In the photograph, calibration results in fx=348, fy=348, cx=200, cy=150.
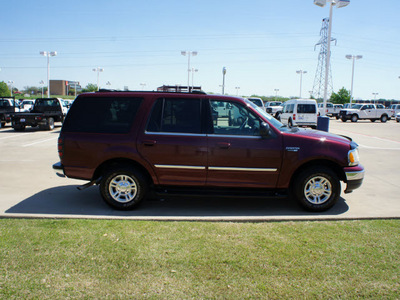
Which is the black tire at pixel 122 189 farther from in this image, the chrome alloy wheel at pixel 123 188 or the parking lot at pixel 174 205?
the parking lot at pixel 174 205

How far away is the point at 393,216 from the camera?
5.05m

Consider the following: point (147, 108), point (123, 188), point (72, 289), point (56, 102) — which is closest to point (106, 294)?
point (72, 289)

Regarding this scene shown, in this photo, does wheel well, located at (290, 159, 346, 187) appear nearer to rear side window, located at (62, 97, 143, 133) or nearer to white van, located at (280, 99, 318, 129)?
rear side window, located at (62, 97, 143, 133)

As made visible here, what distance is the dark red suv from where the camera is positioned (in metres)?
5.28

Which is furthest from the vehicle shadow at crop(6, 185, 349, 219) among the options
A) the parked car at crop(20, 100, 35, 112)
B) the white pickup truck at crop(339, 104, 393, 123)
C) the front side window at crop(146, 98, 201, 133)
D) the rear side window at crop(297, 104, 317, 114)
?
the white pickup truck at crop(339, 104, 393, 123)

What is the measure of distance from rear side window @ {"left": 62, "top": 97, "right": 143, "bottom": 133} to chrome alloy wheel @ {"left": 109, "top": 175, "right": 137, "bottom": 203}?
0.77 meters

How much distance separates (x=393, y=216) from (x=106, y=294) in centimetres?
417

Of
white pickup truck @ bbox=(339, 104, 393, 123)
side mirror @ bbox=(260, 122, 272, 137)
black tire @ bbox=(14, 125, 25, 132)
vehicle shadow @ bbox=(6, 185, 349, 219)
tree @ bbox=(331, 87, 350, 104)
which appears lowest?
vehicle shadow @ bbox=(6, 185, 349, 219)

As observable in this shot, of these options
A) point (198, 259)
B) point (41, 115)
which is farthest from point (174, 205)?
point (41, 115)

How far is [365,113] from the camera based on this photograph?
119ft

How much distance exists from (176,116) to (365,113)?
117 feet

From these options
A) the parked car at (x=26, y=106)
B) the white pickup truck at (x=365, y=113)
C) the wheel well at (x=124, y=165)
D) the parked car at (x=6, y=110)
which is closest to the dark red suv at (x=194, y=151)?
the wheel well at (x=124, y=165)

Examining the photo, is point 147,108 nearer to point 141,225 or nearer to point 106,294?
point 141,225

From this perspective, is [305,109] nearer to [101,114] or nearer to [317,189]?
[317,189]
